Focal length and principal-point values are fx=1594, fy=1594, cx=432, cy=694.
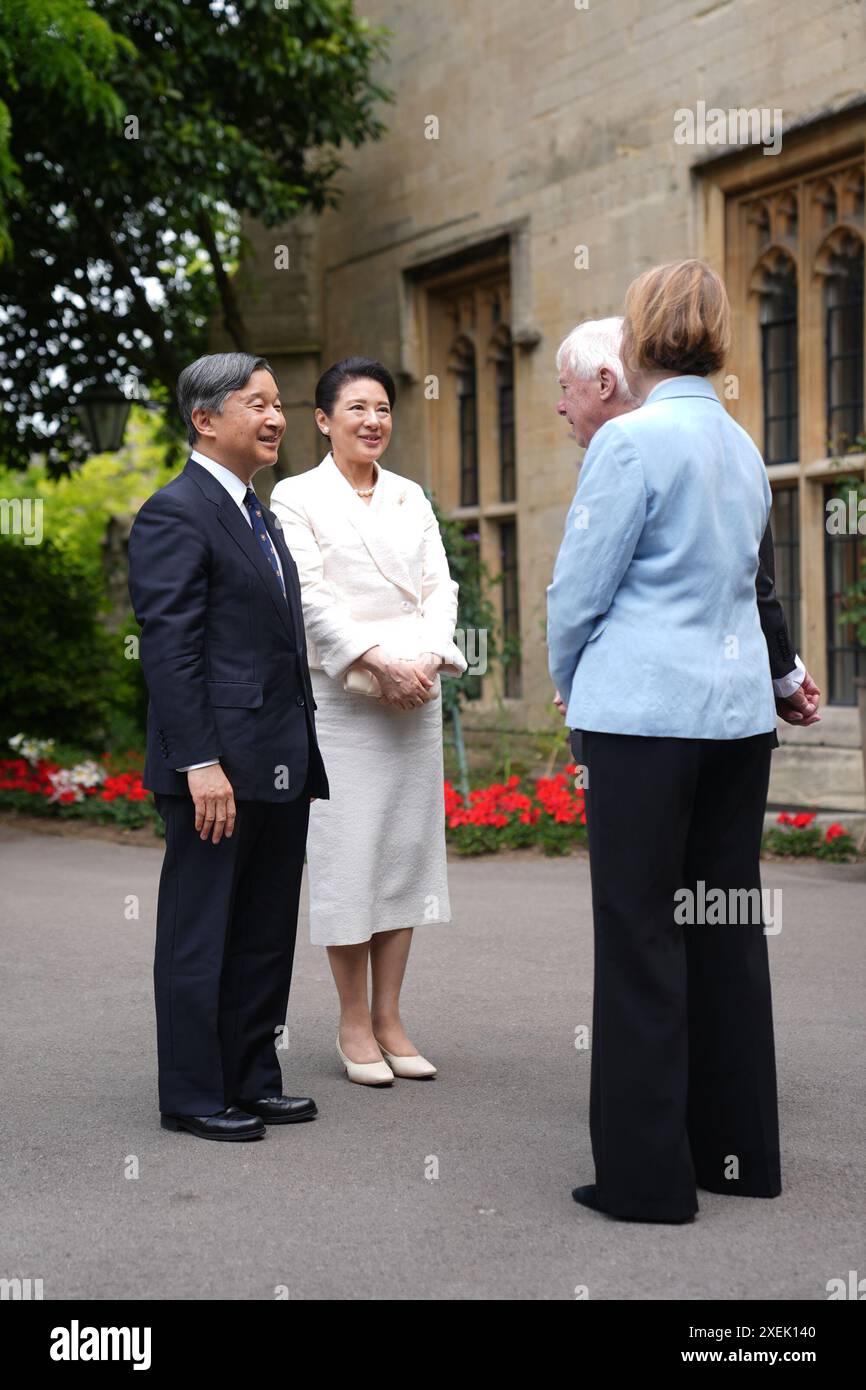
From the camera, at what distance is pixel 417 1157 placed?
3.94 meters

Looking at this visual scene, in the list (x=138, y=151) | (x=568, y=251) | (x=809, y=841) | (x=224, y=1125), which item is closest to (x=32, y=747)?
(x=138, y=151)

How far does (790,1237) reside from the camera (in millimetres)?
3334

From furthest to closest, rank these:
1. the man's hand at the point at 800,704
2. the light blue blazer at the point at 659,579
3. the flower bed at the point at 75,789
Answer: the flower bed at the point at 75,789, the man's hand at the point at 800,704, the light blue blazer at the point at 659,579

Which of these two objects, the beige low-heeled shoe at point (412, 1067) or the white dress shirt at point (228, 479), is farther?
the beige low-heeled shoe at point (412, 1067)

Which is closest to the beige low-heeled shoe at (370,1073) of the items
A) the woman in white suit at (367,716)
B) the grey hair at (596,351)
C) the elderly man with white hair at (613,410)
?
the woman in white suit at (367,716)

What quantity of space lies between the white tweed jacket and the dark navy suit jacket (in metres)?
0.35

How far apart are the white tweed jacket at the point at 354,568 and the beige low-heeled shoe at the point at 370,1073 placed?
115cm

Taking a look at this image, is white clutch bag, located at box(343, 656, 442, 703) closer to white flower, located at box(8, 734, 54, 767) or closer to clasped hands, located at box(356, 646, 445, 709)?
clasped hands, located at box(356, 646, 445, 709)

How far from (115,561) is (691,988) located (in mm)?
15402

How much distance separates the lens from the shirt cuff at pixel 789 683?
3975 millimetres

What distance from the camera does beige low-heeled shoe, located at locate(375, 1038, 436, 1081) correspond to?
15.4 ft

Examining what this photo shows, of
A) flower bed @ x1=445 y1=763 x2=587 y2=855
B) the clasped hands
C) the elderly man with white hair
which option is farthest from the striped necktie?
flower bed @ x1=445 y1=763 x2=587 y2=855

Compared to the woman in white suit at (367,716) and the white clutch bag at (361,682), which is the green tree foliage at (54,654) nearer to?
the woman in white suit at (367,716)

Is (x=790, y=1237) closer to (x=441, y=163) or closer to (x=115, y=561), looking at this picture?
(x=441, y=163)
